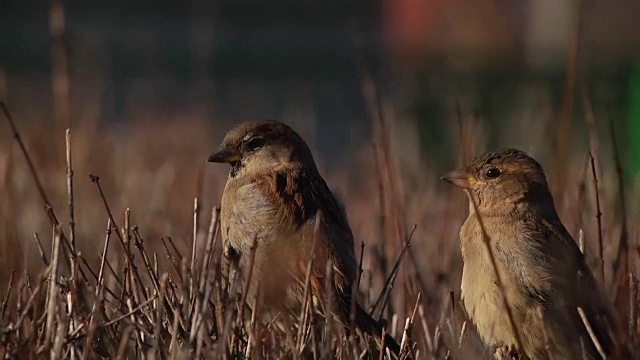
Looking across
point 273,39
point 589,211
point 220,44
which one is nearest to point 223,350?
point 589,211

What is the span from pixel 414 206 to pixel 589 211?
101 cm

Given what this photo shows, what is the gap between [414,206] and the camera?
300 inches

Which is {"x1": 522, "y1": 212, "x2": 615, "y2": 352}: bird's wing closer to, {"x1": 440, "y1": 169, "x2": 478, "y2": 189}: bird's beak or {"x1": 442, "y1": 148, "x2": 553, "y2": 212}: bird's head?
{"x1": 442, "y1": 148, "x2": 553, "y2": 212}: bird's head

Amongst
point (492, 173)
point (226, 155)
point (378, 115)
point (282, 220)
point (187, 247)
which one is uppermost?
point (378, 115)

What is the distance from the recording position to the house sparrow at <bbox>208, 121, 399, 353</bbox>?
4957mm

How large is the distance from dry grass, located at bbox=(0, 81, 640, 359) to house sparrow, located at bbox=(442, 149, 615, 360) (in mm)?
107

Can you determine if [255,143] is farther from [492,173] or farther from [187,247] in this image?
[492,173]

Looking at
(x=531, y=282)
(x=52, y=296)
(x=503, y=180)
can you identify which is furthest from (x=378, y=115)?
(x=52, y=296)

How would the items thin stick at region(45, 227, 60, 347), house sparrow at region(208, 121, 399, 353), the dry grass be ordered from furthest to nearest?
1. house sparrow at region(208, 121, 399, 353)
2. the dry grass
3. thin stick at region(45, 227, 60, 347)

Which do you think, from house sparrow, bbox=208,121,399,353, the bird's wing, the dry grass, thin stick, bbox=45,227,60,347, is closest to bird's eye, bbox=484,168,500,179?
the dry grass

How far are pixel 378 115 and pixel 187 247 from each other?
970mm

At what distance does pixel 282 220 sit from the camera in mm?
5137

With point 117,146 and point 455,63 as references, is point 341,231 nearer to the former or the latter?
point 117,146

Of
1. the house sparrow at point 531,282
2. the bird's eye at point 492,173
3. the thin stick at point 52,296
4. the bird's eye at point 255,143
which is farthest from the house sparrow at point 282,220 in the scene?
the thin stick at point 52,296
